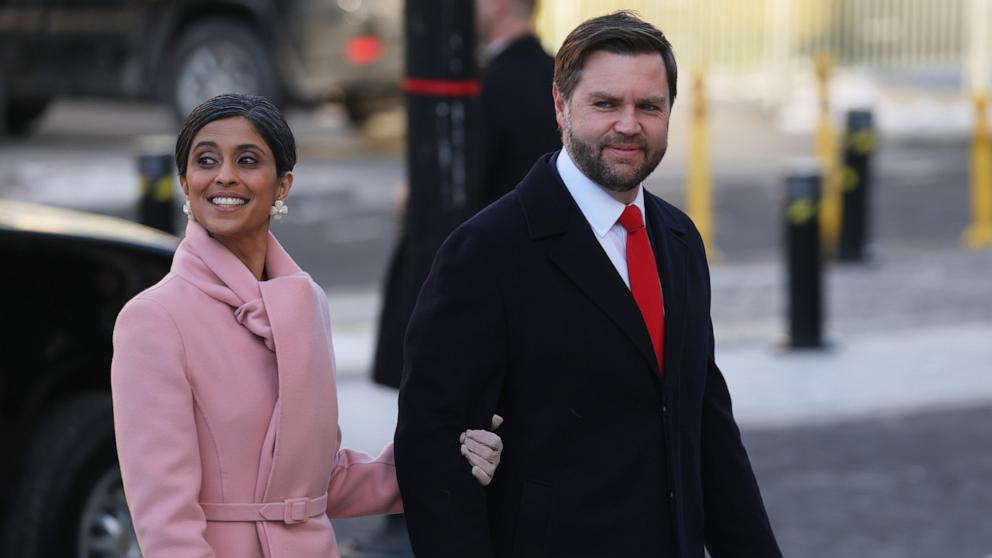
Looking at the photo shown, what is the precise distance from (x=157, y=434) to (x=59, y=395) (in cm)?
234

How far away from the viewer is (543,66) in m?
5.68

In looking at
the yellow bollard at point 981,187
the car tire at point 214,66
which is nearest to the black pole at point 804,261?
the yellow bollard at point 981,187

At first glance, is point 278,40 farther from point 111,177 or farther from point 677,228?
point 677,228

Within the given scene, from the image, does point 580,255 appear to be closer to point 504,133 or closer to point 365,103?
point 504,133

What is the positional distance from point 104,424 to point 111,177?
407 inches

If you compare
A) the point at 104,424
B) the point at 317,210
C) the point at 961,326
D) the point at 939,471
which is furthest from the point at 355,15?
the point at 104,424

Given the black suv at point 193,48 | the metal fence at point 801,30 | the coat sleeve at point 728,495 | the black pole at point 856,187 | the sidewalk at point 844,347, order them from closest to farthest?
the coat sleeve at point 728,495 → the sidewalk at point 844,347 → the black pole at point 856,187 → the black suv at point 193,48 → the metal fence at point 801,30

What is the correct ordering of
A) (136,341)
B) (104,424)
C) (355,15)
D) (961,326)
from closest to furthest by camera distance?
(136,341) < (104,424) < (961,326) < (355,15)

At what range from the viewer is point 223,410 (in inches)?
115

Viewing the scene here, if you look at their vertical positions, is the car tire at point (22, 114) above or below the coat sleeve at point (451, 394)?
above

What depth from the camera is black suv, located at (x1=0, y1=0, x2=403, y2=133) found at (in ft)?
51.2

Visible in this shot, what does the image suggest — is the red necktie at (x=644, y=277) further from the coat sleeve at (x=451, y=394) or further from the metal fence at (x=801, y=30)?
the metal fence at (x=801, y=30)

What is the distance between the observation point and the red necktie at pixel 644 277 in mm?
3152

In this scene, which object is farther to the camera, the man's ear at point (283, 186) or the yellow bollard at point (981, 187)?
the yellow bollard at point (981, 187)
